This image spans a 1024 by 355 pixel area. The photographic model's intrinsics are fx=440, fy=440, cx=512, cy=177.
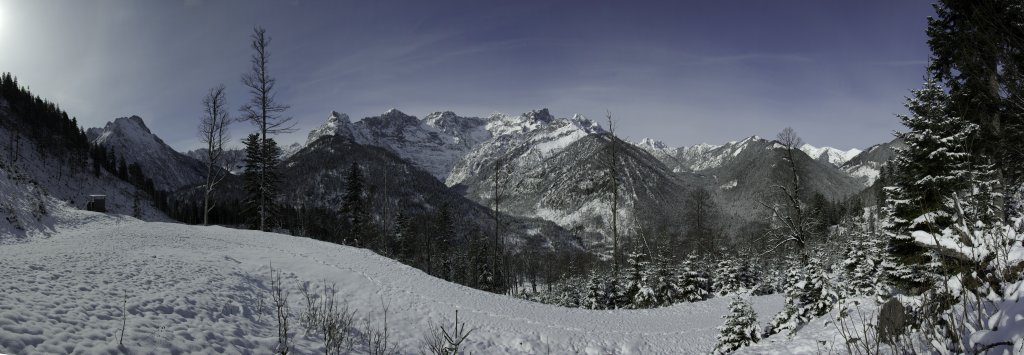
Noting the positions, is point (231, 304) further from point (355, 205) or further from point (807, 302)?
point (355, 205)

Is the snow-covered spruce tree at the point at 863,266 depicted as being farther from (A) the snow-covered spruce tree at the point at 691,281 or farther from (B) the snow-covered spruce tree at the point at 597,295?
(B) the snow-covered spruce tree at the point at 597,295

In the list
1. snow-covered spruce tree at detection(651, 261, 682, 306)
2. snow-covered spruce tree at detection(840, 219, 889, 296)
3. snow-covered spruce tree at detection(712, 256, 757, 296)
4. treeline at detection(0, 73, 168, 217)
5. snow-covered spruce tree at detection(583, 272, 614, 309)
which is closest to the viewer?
snow-covered spruce tree at detection(840, 219, 889, 296)

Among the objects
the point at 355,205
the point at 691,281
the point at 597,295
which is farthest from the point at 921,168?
the point at 355,205

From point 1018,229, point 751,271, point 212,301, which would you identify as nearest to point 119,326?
point 212,301

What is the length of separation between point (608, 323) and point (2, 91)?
432 feet

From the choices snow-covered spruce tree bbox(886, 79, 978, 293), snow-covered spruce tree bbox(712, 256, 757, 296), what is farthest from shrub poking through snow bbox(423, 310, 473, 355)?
snow-covered spruce tree bbox(712, 256, 757, 296)

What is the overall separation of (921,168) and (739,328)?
37.6 feet

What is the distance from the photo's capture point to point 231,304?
1009 cm

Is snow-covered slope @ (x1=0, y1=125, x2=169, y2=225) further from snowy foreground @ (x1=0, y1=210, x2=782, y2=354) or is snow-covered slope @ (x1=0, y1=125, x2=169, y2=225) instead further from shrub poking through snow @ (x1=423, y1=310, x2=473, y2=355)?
shrub poking through snow @ (x1=423, y1=310, x2=473, y2=355)

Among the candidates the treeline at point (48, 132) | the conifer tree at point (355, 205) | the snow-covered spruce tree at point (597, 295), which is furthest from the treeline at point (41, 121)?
the snow-covered spruce tree at point (597, 295)

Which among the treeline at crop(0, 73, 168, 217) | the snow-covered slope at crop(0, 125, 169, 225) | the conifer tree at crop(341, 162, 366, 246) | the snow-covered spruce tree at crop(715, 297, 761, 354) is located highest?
the treeline at crop(0, 73, 168, 217)

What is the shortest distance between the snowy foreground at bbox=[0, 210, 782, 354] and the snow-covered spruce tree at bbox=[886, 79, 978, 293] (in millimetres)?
7166

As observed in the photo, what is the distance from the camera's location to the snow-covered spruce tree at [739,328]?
1309 centimetres

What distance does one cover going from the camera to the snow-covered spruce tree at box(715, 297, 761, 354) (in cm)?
1309
